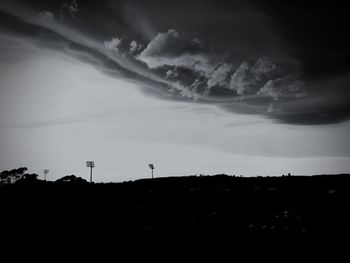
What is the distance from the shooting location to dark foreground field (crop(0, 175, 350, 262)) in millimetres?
15750

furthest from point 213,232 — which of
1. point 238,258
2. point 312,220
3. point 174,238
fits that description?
point 312,220

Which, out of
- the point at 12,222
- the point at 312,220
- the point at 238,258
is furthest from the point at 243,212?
the point at 12,222

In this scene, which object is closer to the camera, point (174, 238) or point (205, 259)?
point (205, 259)

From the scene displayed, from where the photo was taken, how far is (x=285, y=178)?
3366 cm

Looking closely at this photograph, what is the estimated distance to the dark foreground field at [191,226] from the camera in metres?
15.8

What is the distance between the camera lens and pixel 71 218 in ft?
86.9

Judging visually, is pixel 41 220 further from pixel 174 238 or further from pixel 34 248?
pixel 174 238

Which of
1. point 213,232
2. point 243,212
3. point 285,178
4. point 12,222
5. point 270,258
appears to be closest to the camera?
point 270,258

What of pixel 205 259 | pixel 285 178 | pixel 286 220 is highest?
pixel 285 178

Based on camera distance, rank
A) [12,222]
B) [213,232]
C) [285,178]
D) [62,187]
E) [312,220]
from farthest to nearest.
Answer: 1. [62,187]
2. [285,178]
3. [12,222]
4. [213,232]
5. [312,220]

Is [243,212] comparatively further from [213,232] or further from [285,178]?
[285,178]

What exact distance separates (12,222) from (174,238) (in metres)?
14.9

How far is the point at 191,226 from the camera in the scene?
20.5m

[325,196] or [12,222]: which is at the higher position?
[325,196]
